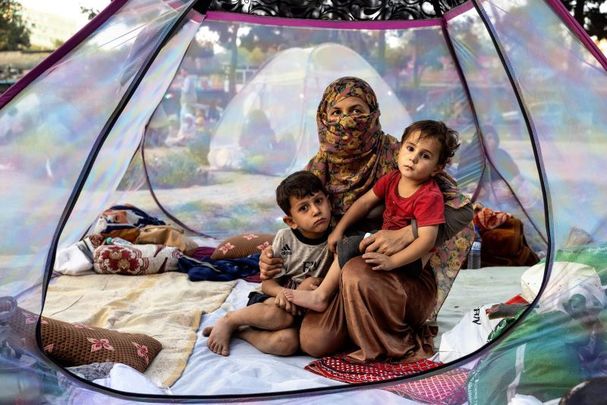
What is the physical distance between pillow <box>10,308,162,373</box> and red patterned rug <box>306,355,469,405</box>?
0.53 meters

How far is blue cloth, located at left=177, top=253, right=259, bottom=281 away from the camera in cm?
342

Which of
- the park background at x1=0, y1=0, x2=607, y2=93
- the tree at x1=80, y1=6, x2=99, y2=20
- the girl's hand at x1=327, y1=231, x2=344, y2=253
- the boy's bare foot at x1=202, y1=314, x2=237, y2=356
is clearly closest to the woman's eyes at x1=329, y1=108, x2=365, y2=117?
the girl's hand at x1=327, y1=231, x2=344, y2=253

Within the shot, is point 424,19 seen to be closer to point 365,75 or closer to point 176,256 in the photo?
point 365,75

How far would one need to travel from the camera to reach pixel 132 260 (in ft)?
11.3

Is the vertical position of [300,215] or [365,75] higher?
[365,75]

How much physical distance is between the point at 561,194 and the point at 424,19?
2.01 metres

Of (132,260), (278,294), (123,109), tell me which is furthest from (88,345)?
(132,260)

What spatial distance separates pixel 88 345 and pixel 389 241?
98cm

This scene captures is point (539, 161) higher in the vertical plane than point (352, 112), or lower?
lower

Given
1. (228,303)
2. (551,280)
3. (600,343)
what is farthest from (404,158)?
(228,303)

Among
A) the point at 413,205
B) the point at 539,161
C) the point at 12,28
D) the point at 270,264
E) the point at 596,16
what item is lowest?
the point at 270,264

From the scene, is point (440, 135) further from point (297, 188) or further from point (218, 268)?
point (218, 268)

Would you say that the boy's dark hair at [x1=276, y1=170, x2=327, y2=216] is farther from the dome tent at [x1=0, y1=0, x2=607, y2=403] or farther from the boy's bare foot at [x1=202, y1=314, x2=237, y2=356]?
the dome tent at [x1=0, y1=0, x2=607, y2=403]

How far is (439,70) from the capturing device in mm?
3982
